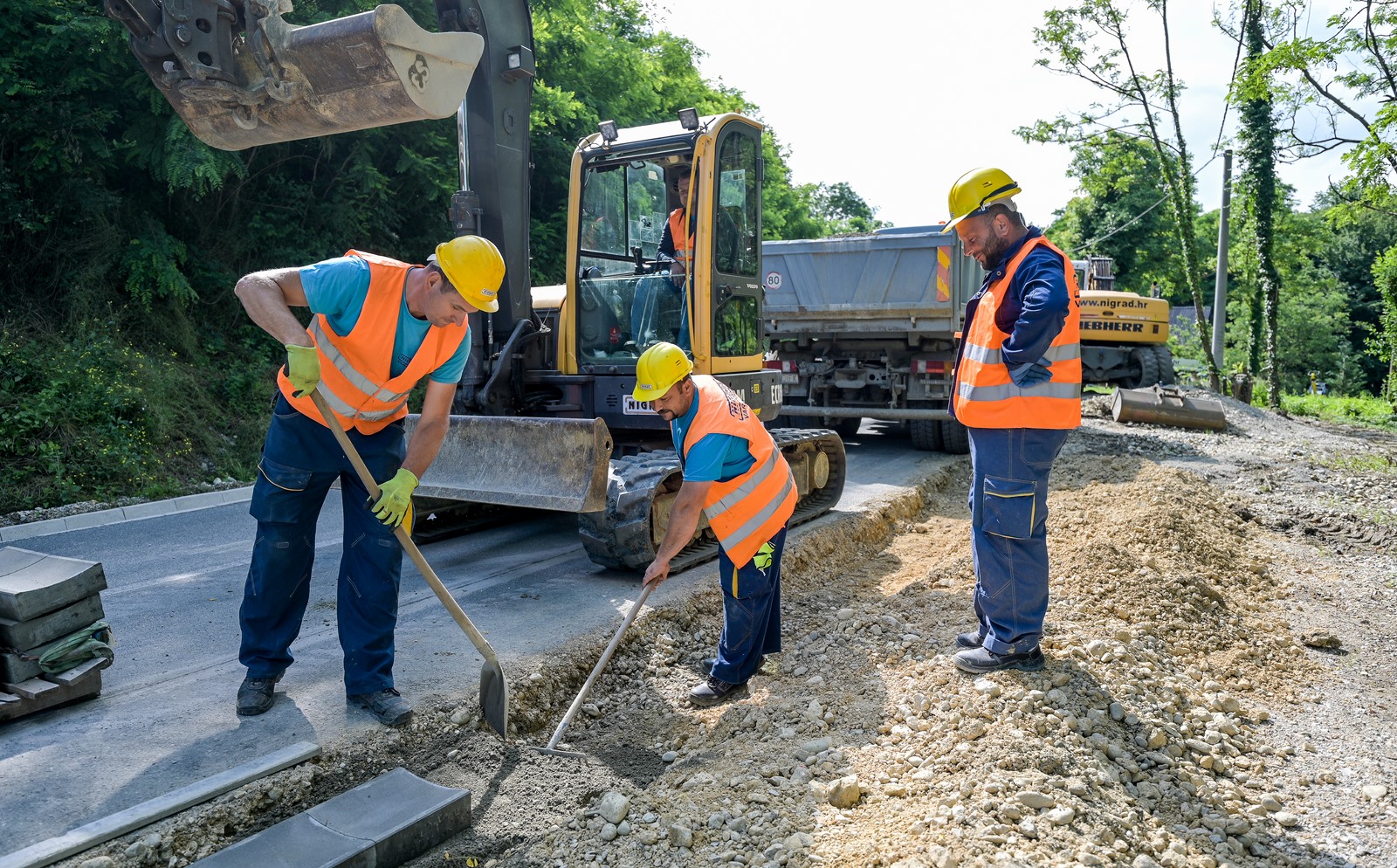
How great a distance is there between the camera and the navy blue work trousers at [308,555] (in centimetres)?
366

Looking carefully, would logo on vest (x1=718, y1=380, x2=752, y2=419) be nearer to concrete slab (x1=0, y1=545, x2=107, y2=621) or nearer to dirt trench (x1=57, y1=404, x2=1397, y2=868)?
dirt trench (x1=57, y1=404, x2=1397, y2=868)

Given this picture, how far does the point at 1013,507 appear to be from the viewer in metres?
3.81

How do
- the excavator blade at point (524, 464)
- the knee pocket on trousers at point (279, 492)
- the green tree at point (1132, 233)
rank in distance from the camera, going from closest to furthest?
the knee pocket on trousers at point (279, 492), the excavator blade at point (524, 464), the green tree at point (1132, 233)

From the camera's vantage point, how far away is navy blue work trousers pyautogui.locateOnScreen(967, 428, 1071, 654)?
3.80m

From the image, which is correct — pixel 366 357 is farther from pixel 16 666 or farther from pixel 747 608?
pixel 747 608

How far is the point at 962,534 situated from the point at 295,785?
5.35 meters

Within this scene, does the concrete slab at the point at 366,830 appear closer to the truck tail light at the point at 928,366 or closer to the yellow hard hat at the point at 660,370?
the yellow hard hat at the point at 660,370

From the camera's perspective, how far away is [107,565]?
238 inches

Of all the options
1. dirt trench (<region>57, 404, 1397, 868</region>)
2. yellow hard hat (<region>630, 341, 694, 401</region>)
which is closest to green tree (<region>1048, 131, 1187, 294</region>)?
dirt trench (<region>57, 404, 1397, 868</region>)

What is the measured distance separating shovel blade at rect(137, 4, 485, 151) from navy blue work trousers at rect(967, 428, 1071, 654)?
2.62 m

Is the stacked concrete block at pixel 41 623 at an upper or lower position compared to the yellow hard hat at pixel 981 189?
lower

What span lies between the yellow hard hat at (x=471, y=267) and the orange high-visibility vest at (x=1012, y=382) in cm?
198

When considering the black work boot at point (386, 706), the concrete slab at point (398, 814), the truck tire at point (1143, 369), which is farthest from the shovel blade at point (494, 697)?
the truck tire at point (1143, 369)

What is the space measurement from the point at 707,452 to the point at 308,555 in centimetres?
171
